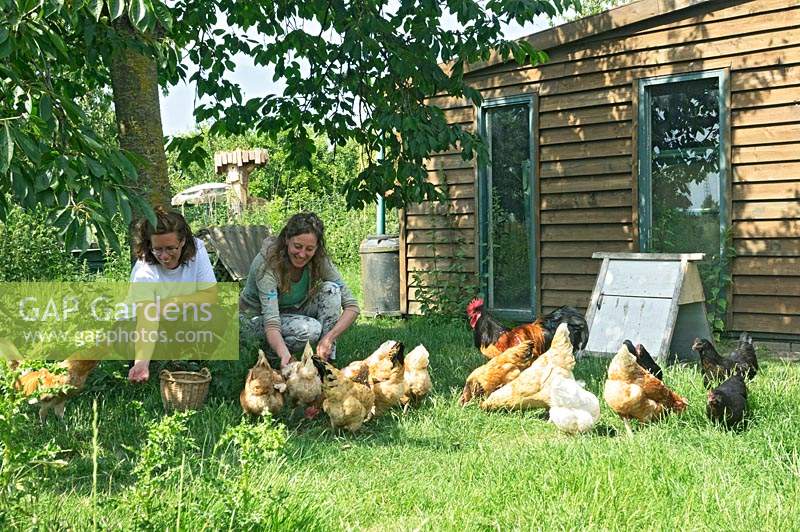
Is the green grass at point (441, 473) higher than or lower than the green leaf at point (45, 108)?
lower

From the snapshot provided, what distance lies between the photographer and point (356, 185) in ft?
23.0

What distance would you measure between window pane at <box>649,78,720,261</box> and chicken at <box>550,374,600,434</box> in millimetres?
4173

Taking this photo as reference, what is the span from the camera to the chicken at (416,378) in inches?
202

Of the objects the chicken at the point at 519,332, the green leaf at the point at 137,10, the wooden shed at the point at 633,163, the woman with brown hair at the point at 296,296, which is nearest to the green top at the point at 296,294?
the woman with brown hair at the point at 296,296

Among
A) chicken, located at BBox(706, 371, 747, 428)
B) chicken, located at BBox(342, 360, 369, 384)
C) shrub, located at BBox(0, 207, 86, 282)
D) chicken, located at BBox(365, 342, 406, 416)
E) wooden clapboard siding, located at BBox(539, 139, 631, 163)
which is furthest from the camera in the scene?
shrub, located at BBox(0, 207, 86, 282)

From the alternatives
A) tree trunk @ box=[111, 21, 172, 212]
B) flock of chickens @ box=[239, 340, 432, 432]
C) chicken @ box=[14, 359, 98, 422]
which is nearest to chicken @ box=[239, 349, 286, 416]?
flock of chickens @ box=[239, 340, 432, 432]

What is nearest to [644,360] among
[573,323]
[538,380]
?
[538,380]

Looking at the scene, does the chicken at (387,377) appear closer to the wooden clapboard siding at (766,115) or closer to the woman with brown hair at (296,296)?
the woman with brown hair at (296,296)

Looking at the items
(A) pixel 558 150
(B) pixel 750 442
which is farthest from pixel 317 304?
(A) pixel 558 150

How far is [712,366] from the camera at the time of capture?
524 centimetres

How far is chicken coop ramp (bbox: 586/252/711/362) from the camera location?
6848 millimetres

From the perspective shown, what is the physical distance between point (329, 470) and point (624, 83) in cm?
601

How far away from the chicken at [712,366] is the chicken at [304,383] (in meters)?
2.44

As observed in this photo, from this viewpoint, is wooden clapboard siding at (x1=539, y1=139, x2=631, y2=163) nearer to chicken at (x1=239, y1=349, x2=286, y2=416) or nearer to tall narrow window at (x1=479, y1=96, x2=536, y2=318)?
tall narrow window at (x1=479, y1=96, x2=536, y2=318)
